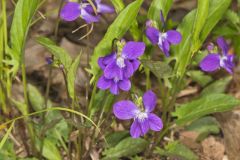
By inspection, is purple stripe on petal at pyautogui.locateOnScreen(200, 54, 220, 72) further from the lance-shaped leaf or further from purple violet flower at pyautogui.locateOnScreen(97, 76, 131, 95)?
the lance-shaped leaf

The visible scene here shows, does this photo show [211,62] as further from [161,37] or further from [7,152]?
[7,152]

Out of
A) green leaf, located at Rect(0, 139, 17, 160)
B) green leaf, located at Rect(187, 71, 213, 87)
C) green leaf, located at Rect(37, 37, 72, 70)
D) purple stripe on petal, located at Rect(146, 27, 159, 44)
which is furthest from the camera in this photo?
green leaf, located at Rect(187, 71, 213, 87)

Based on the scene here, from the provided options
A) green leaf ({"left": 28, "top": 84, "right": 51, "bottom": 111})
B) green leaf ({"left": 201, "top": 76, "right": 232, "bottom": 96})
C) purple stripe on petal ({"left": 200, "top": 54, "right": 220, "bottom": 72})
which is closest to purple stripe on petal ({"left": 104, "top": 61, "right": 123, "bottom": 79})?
purple stripe on petal ({"left": 200, "top": 54, "right": 220, "bottom": 72})

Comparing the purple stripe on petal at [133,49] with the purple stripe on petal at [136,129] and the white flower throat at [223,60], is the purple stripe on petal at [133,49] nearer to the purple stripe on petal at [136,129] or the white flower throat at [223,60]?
the purple stripe on petal at [136,129]

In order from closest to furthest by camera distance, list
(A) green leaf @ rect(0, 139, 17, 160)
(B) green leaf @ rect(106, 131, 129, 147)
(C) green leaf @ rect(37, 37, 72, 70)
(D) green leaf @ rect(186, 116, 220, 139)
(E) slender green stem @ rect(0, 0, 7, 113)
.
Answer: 1. (C) green leaf @ rect(37, 37, 72, 70)
2. (E) slender green stem @ rect(0, 0, 7, 113)
3. (A) green leaf @ rect(0, 139, 17, 160)
4. (B) green leaf @ rect(106, 131, 129, 147)
5. (D) green leaf @ rect(186, 116, 220, 139)

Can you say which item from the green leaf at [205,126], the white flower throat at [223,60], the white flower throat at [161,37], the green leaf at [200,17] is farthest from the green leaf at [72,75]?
the green leaf at [205,126]

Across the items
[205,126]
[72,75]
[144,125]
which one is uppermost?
[72,75]

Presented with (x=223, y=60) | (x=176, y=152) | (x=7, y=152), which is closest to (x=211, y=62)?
(x=223, y=60)

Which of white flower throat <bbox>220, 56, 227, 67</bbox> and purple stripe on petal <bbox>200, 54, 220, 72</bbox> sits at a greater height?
purple stripe on petal <bbox>200, 54, 220, 72</bbox>
